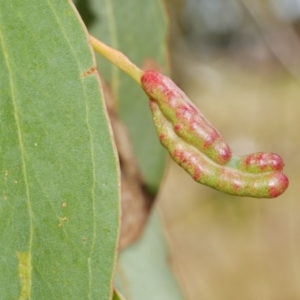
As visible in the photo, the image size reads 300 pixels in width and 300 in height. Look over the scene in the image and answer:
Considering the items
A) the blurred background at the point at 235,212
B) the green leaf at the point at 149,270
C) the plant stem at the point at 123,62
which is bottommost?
the blurred background at the point at 235,212

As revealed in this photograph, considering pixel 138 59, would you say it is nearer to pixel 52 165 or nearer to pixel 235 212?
pixel 52 165

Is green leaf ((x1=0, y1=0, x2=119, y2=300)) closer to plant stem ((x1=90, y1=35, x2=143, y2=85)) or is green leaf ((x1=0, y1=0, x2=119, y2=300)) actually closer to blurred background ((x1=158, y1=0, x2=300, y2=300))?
plant stem ((x1=90, y1=35, x2=143, y2=85))

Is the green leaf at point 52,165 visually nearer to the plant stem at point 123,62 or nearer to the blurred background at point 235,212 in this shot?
the plant stem at point 123,62

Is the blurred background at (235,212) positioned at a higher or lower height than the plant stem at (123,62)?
lower

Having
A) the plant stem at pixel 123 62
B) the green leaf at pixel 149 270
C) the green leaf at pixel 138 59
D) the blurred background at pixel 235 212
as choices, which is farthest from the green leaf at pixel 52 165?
the blurred background at pixel 235 212

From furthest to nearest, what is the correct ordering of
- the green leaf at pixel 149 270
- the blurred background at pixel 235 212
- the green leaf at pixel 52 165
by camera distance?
the blurred background at pixel 235 212 < the green leaf at pixel 149 270 < the green leaf at pixel 52 165

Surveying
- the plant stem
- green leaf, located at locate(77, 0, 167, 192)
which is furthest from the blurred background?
the plant stem

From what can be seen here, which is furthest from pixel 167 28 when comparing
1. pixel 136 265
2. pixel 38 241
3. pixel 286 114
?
pixel 286 114

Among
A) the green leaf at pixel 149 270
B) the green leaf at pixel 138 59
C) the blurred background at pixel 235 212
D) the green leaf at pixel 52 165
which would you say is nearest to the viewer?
the green leaf at pixel 52 165
